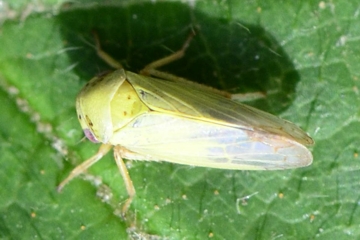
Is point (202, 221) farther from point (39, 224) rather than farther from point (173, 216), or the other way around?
point (39, 224)

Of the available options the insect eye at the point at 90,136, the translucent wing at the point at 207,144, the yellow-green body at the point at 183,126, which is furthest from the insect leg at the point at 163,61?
the insect eye at the point at 90,136

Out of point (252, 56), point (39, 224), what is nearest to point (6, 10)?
point (39, 224)

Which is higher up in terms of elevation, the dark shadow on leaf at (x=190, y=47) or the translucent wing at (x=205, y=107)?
the dark shadow on leaf at (x=190, y=47)

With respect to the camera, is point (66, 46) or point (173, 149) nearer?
point (173, 149)

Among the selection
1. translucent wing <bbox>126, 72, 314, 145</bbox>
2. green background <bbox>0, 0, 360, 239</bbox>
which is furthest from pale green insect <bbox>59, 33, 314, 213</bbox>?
green background <bbox>0, 0, 360, 239</bbox>

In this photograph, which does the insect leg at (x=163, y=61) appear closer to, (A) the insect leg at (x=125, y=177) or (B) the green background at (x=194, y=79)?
(B) the green background at (x=194, y=79)

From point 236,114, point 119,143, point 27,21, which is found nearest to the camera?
point 236,114
